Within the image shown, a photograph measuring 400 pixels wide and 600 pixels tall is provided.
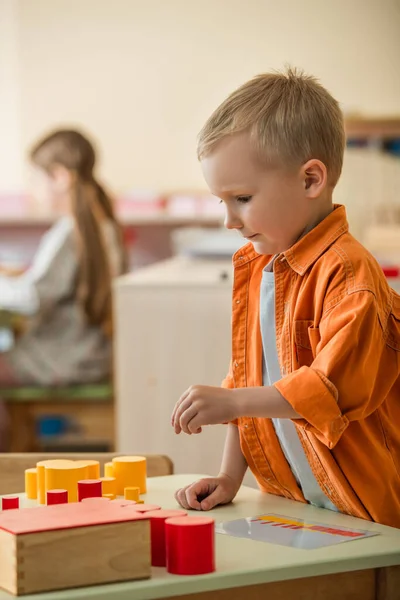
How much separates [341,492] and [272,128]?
40 centimetres

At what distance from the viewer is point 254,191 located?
1.06 m

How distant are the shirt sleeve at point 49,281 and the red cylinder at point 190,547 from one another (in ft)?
9.32

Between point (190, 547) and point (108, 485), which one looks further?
point (108, 485)

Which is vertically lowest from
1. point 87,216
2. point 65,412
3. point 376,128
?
point 65,412

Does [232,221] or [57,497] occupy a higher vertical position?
[232,221]

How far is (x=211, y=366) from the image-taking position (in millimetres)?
2334

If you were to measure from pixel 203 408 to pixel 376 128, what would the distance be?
352 cm

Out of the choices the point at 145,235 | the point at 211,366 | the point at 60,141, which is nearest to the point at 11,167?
the point at 145,235

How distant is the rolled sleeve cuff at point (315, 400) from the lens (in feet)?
3.20

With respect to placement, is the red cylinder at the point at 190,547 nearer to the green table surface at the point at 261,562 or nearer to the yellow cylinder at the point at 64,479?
the green table surface at the point at 261,562

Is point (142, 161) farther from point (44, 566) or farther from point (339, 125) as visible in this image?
point (44, 566)

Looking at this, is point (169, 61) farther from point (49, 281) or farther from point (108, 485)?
point (108, 485)

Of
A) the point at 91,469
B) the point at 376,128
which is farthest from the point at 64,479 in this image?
the point at 376,128

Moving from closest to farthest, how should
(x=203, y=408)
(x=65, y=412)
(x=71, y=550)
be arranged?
(x=71, y=550), (x=203, y=408), (x=65, y=412)
